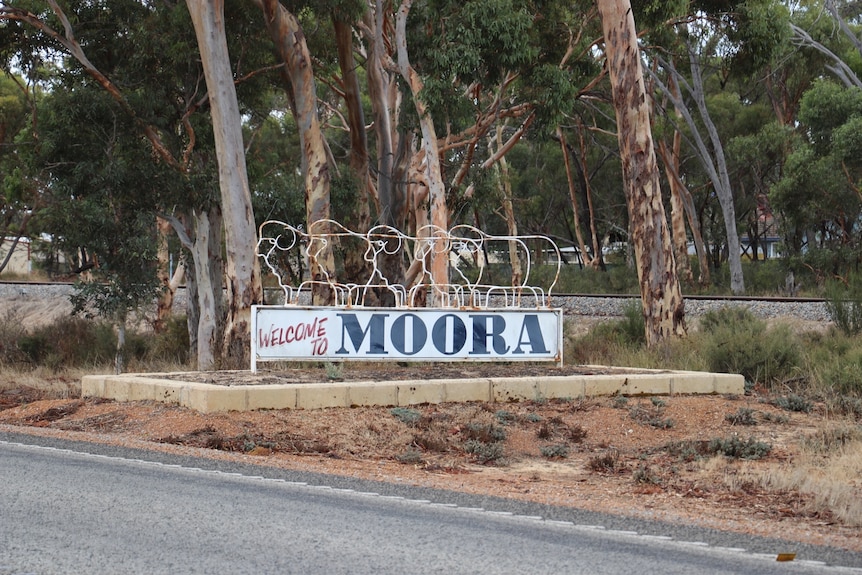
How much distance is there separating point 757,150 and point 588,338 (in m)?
24.1

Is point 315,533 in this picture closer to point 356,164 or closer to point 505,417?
point 505,417

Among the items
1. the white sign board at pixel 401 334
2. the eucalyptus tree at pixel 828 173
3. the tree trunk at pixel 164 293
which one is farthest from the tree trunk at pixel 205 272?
the eucalyptus tree at pixel 828 173

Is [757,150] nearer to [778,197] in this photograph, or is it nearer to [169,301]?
[778,197]

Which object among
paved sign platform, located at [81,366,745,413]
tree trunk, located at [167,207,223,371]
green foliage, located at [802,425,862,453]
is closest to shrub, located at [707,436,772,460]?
green foliage, located at [802,425,862,453]

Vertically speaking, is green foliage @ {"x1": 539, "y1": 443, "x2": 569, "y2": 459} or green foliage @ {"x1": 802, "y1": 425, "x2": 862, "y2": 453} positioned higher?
green foliage @ {"x1": 802, "y1": 425, "x2": 862, "y2": 453}

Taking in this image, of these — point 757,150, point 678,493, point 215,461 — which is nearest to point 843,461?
point 678,493

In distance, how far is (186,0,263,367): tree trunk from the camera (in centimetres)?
2111

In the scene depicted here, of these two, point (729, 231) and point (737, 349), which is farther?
point (729, 231)

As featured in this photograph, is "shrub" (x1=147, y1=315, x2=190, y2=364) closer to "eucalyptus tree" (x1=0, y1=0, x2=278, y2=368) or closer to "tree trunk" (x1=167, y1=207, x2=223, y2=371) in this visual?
"tree trunk" (x1=167, y1=207, x2=223, y2=371)

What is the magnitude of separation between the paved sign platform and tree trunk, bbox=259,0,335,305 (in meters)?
10.4

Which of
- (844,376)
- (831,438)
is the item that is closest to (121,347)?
(844,376)

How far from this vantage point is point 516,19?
23.4m

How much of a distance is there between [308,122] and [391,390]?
13.0 m

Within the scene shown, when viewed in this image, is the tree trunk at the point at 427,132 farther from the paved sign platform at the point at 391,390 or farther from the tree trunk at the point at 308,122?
the paved sign platform at the point at 391,390
